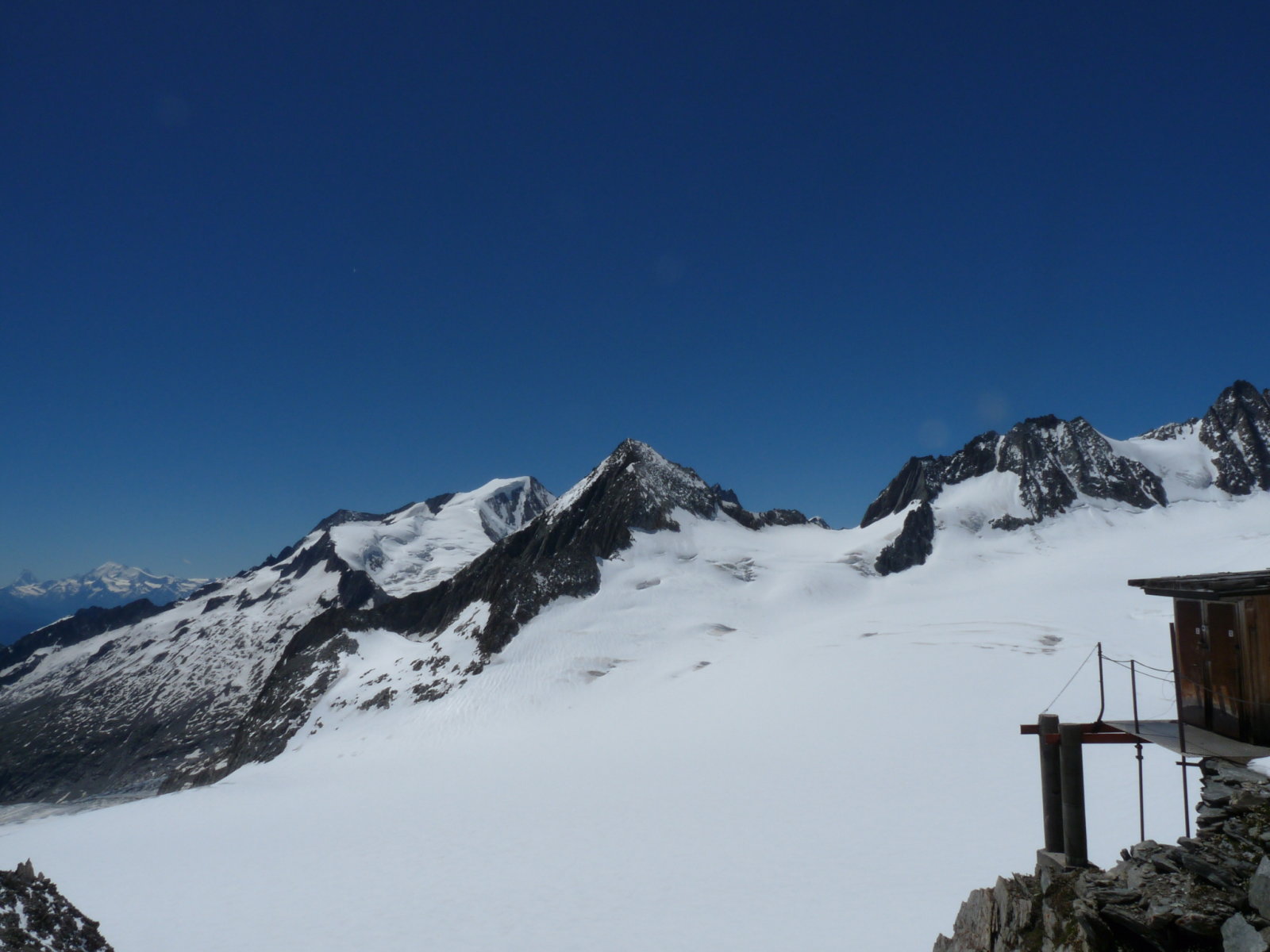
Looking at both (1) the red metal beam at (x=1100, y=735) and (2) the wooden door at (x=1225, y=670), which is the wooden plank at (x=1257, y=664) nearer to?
(2) the wooden door at (x=1225, y=670)

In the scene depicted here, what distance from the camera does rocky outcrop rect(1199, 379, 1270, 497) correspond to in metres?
108

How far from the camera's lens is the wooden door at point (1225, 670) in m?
9.92

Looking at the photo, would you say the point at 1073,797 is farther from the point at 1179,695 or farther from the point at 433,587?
the point at 433,587

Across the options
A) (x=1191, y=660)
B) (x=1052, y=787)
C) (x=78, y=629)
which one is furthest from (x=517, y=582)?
(x=78, y=629)

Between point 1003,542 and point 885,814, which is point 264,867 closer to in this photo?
point 885,814

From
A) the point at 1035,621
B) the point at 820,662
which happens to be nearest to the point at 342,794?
the point at 820,662

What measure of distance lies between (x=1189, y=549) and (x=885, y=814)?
82532 millimetres

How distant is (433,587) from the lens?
8175 cm

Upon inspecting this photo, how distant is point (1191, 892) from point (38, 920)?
1916 cm

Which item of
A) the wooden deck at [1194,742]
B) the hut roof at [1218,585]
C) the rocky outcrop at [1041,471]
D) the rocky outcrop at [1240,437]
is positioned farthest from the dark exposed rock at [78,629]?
the rocky outcrop at [1240,437]

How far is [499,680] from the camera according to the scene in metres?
54.2

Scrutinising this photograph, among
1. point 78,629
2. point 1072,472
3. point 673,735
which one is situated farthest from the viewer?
point 78,629

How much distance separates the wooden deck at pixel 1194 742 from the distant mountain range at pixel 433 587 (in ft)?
168

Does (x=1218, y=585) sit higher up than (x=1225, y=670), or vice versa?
(x=1218, y=585)
